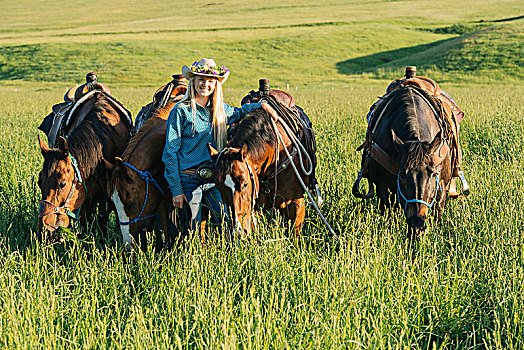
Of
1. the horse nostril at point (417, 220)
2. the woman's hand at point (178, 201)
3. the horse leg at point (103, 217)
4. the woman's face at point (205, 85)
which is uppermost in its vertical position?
the woman's face at point (205, 85)

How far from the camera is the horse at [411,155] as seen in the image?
402 cm

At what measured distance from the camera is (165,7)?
283 feet

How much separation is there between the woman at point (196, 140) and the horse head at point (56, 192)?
31.9 inches

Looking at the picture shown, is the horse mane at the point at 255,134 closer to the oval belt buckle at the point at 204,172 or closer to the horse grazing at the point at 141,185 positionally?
the oval belt buckle at the point at 204,172

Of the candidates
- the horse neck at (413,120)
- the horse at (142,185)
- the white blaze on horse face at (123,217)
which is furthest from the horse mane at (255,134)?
the horse neck at (413,120)

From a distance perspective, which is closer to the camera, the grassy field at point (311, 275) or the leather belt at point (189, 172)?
the grassy field at point (311, 275)

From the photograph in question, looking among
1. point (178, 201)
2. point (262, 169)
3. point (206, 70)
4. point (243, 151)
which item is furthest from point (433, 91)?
point (178, 201)

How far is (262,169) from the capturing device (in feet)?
14.8

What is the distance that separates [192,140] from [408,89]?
252cm

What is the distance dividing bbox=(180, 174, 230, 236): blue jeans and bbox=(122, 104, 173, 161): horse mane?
48cm

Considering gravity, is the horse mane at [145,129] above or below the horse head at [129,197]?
above

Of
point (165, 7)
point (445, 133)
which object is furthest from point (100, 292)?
point (165, 7)

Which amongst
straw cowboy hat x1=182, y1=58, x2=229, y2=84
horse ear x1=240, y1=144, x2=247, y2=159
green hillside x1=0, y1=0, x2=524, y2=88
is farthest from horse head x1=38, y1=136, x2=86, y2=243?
green hillside x1=0, y1=0, x2=524, y2=88

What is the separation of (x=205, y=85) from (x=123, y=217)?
132 centimetres
